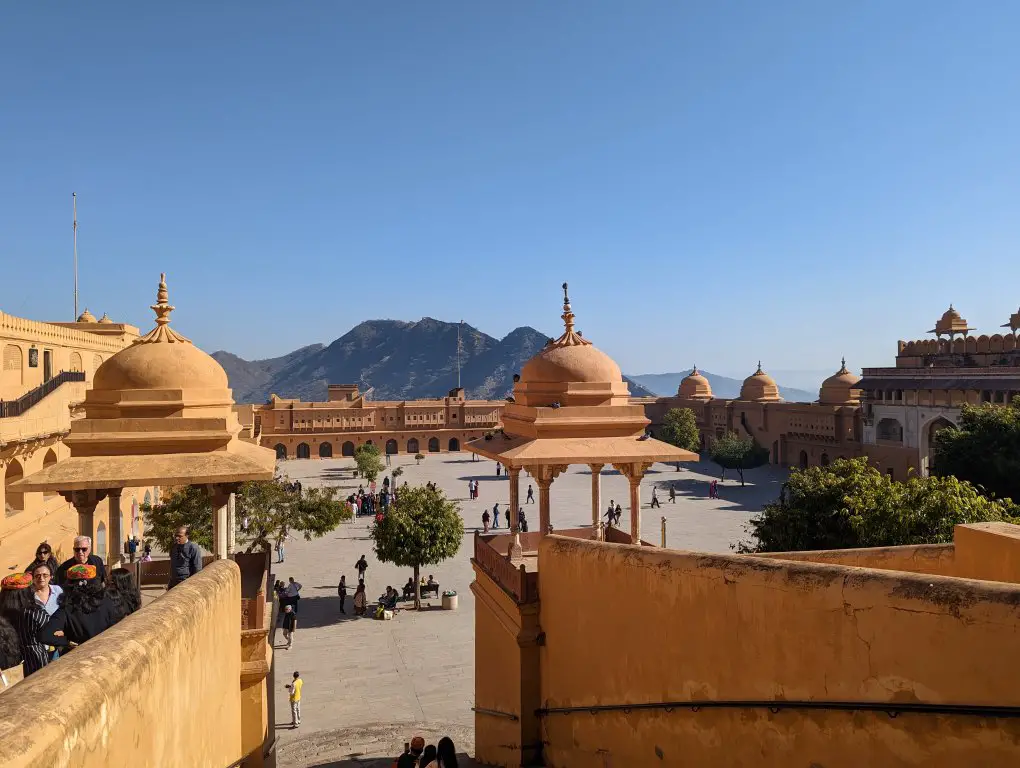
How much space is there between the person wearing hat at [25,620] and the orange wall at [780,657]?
4067 millimetres

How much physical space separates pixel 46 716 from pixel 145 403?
21.9ft

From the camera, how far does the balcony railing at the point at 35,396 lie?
20047 millimetres

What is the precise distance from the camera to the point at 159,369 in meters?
8.72

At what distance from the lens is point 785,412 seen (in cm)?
4516

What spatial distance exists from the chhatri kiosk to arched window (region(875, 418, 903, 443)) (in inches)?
1204

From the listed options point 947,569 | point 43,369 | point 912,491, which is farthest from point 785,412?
point 947,569

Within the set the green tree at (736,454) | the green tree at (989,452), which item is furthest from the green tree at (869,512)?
the green tree at (736,454)

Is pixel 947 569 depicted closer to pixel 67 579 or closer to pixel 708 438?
pixel 67 579

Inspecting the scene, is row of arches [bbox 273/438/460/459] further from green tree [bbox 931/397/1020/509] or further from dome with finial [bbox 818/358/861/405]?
green tree [bbox 931/397/1020/509]

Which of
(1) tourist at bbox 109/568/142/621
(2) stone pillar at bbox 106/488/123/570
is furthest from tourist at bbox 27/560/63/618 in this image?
(2) stone pillar at bbox 106/488/123/570

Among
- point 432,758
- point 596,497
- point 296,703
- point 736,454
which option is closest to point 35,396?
point 296,703

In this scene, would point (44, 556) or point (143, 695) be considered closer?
point (143, 695)

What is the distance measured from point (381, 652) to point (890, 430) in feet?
102

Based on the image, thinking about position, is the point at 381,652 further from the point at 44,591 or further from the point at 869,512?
the point at 44,591
